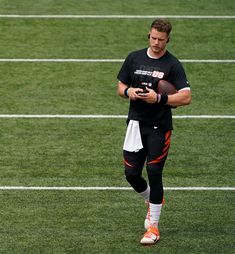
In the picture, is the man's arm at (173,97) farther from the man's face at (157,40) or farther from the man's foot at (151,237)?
the man's foot at (151,237)

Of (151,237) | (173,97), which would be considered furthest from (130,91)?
(151,237)

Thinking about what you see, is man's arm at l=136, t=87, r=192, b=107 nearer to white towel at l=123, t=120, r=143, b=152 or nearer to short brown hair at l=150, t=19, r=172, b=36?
white towel at l=123, t=120, r=143, b=152

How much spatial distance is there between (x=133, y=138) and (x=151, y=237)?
3.17 ft

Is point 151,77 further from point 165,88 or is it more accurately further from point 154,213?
point 154,213

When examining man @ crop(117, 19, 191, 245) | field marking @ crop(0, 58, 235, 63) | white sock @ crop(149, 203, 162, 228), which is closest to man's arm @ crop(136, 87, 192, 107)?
man @ crop(117, 19, 191, 245)

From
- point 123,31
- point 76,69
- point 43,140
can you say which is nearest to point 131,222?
point 43,140

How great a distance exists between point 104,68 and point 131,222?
5907 mm

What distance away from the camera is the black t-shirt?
9.26 metres

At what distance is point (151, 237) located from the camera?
938 cm

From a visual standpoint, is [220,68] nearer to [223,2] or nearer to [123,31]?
[123,31]

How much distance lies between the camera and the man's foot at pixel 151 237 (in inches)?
368

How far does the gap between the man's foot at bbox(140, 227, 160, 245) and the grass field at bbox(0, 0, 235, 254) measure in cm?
7

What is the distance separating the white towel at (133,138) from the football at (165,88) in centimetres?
43

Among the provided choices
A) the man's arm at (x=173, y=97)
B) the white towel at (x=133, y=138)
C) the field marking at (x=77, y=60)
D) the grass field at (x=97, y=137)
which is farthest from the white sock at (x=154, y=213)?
the field marking at (x=77, y=60)
